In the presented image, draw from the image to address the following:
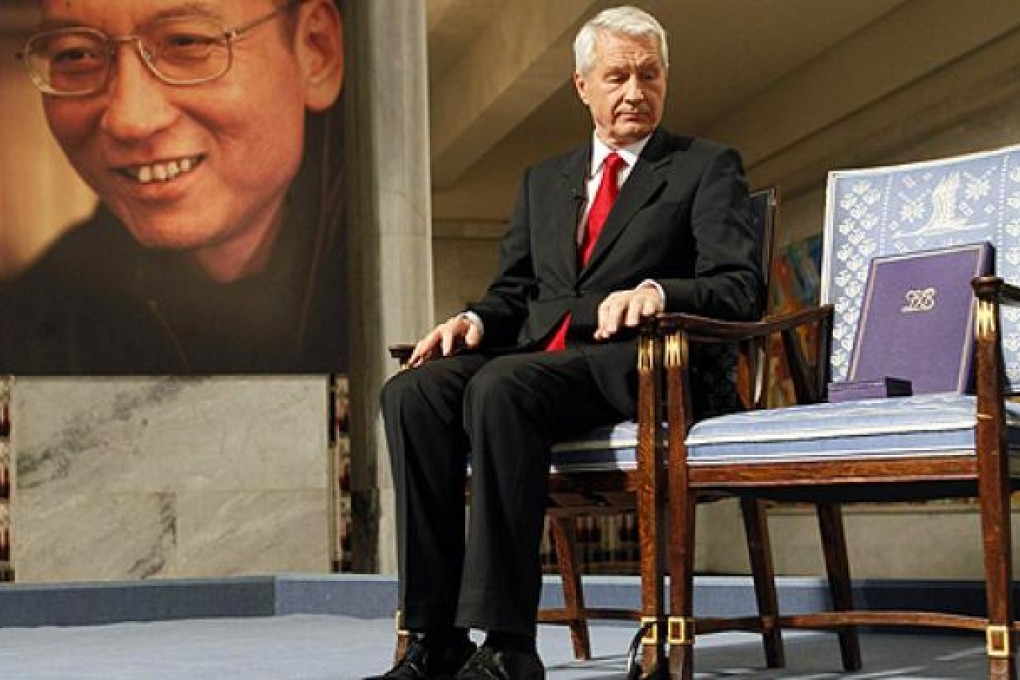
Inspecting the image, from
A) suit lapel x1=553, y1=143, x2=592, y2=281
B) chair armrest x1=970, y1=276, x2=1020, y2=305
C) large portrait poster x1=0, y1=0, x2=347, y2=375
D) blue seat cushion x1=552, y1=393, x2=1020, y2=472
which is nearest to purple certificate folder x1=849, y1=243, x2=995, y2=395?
blue seat cushion x1=552, y1=393, x2=1020, y2=472

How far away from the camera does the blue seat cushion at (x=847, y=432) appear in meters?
3.46

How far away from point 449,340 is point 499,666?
2.83ft

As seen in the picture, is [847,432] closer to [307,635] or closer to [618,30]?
[618,30]

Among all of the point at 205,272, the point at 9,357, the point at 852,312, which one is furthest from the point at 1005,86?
the point at 852,312

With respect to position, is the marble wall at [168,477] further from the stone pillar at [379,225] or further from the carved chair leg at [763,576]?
the carved chair leg at [763,576]

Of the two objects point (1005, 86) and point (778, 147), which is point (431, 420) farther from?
point (778, 147)

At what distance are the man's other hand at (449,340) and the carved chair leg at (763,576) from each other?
76cm

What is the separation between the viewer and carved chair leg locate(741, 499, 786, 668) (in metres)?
4.28

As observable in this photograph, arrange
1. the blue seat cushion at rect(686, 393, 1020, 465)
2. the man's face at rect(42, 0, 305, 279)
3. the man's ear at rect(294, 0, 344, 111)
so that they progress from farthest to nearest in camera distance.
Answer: the man's ear at rect(294, 0, 344, 111)
the man's face at rect(42, 0, 305, 279)
the blue seat cushion at rect(686, 393, 1020, 465)

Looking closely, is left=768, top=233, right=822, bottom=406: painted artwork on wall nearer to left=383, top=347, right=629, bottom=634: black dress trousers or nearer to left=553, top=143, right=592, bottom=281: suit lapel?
left=553, top=143, right=592, bottom=281: suit lapel

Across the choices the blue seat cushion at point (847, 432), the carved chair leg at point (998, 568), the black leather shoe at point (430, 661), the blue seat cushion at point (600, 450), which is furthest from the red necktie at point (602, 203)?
the carved chair leg at point (998, 568)

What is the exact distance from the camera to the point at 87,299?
7.71m

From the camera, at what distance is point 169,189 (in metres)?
7.84

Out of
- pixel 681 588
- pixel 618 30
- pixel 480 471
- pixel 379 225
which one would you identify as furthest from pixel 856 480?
pixel 379 225
